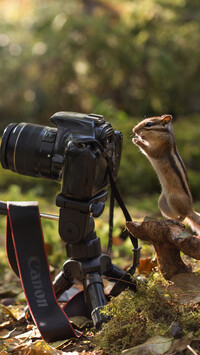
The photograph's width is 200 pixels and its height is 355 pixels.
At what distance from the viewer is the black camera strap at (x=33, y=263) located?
1.96 metres

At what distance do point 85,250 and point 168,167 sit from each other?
0.50m

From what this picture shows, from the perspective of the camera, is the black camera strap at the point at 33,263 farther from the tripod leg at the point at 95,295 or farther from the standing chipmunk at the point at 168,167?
the standing chipmunk at the point at 168,167

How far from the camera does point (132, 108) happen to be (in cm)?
745

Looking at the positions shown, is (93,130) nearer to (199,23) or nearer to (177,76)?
(177,76)

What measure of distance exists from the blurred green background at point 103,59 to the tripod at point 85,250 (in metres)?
4.41

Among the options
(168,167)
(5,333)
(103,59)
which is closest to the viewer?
(168,167)

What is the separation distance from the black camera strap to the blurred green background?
14.6 feet

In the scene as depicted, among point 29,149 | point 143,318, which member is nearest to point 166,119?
point 29,149

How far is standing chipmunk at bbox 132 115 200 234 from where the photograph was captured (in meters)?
1.96

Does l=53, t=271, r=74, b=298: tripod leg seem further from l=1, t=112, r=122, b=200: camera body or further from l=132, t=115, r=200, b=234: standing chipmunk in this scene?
l=132, t=115, r=200, b=234: standing chipmunk

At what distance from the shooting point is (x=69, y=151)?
187 centimetres

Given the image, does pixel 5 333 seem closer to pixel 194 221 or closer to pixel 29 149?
pixel 29 149

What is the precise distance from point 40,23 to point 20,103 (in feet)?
4.39

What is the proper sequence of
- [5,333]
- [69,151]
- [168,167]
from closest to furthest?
1. [69,151]
2. [168,167]
3. [5,333]
